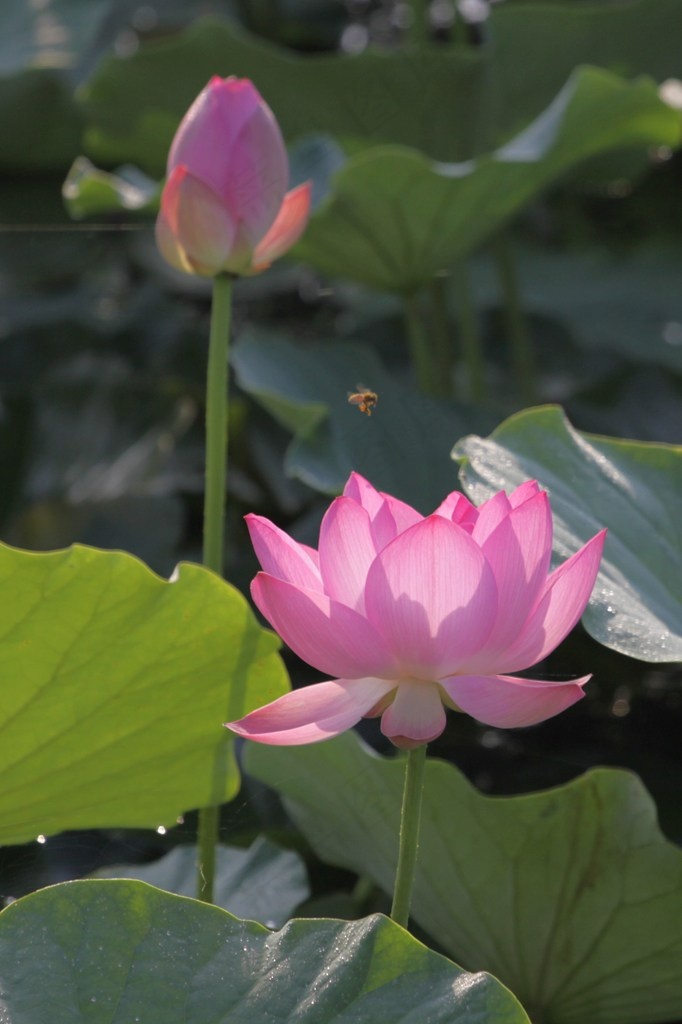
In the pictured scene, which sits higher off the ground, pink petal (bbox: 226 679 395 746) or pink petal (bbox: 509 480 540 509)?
pink petal (bbox: 509 480 540 509)

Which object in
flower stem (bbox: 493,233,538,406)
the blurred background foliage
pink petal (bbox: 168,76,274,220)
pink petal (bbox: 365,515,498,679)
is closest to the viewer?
pink petal (bbox: 365,515,498,679)

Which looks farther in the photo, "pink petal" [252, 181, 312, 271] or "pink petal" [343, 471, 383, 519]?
"pink petal" [252, 181, 312, 271]

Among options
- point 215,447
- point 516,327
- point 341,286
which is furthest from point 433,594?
point 341,286

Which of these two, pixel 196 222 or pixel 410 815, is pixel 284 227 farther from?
pixel 410 815

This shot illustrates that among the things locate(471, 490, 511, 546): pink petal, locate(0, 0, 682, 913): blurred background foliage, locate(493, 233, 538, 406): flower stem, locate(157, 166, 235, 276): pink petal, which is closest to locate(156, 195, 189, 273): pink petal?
locate(157, 166, 235, 276): pink petal

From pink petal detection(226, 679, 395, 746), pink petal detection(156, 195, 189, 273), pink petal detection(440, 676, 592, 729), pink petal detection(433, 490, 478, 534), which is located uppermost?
pink petal detection(156, 195, 189, 273)

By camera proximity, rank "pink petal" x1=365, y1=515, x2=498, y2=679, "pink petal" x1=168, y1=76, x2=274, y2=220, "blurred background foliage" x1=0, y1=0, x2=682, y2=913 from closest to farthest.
Answer: "pink petal" x1=365, y1=515, x2=498, y2=679 < "pink petal" x1=168, y1=76, x2=274, y2=220 < "blurred background foliage" x1=0, y1=0, x2=682, y2=913

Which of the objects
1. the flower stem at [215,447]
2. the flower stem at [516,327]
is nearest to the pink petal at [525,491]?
the flower stem at [215,447]

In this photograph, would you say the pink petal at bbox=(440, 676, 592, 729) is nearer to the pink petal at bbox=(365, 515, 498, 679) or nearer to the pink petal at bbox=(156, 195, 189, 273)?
the pink petal at bbox=(365, 515, 498, 679)

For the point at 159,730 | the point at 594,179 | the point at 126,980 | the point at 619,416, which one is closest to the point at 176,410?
→ the point at 619,416
